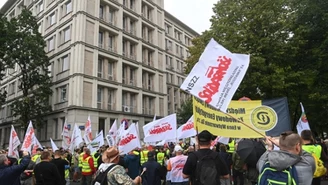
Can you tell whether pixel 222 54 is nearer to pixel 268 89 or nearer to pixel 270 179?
pixel 270 179

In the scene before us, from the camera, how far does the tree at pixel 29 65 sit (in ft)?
108

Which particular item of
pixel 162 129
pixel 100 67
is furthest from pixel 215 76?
pixel 100 67

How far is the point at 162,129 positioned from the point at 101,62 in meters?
26.5

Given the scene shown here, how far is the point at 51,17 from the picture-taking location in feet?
131

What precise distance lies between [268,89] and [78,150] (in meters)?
13.1

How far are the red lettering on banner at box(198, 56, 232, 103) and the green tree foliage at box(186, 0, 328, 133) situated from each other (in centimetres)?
1599

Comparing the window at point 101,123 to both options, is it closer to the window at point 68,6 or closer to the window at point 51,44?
the window at point 51,44

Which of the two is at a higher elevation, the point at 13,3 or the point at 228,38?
the point at 13,3

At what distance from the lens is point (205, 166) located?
4660mm

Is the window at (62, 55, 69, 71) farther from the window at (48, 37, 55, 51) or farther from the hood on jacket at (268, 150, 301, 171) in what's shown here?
the hood on jacket at (268, 150, 301, 171)

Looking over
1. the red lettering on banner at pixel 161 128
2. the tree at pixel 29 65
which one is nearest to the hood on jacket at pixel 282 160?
the red lettering on banner at pixel 161 128

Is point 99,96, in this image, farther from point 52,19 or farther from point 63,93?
point 52,19

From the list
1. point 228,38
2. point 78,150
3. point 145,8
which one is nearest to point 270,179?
point 78,150

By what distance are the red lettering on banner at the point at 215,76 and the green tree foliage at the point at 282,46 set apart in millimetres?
15988
